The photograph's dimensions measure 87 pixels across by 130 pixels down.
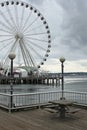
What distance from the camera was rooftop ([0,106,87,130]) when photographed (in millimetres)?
7908

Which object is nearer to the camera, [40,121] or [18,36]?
[40,121]

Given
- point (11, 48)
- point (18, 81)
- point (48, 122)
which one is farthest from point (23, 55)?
point (18, 81)

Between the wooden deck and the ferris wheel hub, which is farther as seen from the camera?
the ferris wheel hub

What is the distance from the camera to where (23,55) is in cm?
4403

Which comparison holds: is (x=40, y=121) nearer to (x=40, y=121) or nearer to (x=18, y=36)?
(x=40, y=121)

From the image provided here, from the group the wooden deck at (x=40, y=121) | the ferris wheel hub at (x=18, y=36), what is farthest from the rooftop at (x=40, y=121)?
the ferris wheel hub at (x=18, y=36)

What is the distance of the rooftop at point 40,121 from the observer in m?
7.91

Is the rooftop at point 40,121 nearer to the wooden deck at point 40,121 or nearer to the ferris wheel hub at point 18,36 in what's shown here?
the wooden deck at point 40,121

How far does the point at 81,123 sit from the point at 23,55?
118 ft

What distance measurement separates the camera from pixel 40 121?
8812 mm

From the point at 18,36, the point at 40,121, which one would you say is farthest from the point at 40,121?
the point at 18,36

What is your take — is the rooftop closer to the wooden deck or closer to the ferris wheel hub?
the wooden deck

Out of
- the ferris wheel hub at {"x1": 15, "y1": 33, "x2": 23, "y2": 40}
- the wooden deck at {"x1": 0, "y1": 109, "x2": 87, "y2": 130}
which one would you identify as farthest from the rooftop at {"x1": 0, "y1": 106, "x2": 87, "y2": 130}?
the ferris wheel hub at {"x1": 15, "y1": 33, "x2": 23, "y2": 40}

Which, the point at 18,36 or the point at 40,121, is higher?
the point at 18,36
